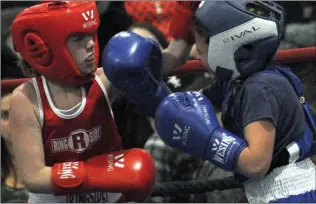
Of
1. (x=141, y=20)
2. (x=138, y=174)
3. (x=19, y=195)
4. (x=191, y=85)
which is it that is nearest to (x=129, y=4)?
(x=141, y=20)

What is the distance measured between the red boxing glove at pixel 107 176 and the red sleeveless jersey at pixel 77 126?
0.23 feet

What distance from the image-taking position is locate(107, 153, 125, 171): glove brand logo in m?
1.28

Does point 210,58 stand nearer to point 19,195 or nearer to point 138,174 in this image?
point 138,174

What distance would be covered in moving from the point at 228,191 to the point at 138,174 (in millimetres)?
666

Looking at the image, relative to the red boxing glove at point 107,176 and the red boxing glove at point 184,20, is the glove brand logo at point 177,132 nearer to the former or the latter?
the red boxing glove at point 107,176

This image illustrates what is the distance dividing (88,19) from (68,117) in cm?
23

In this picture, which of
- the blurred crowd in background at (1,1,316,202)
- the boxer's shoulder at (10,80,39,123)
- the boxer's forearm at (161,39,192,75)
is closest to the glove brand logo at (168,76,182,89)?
the blurred crowd in background at (1,1,316,202)

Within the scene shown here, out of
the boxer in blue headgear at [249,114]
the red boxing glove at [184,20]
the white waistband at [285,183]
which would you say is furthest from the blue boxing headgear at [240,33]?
the white waistband at [285,183]

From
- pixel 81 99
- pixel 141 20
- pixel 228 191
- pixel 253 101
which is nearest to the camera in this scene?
pixel 253 101

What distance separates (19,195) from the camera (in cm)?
187

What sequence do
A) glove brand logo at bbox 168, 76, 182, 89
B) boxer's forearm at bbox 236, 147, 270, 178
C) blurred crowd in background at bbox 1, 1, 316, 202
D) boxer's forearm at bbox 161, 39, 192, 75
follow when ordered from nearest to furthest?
boxer's forearm at bbox 236, 147, 270, 178 → boxer's forearm at bbox 161, 39, 192, 75 → blurred crowd in background at bbox 1, 1, 316, 202 → glove brand logo at bbox 168, 76, 182, 89

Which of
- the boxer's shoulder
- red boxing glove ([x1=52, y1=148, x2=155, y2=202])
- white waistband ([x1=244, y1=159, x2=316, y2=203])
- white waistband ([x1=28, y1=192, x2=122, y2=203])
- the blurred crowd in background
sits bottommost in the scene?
the blurred crowd in background

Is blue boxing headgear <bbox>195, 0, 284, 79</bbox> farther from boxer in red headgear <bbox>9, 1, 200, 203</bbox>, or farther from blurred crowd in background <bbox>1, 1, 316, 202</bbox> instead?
blurred crowd in background <bbox>1, 1, 316, 202</bbox>

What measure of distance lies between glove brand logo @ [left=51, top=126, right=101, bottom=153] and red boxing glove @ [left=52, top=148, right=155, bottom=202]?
0.06 m
